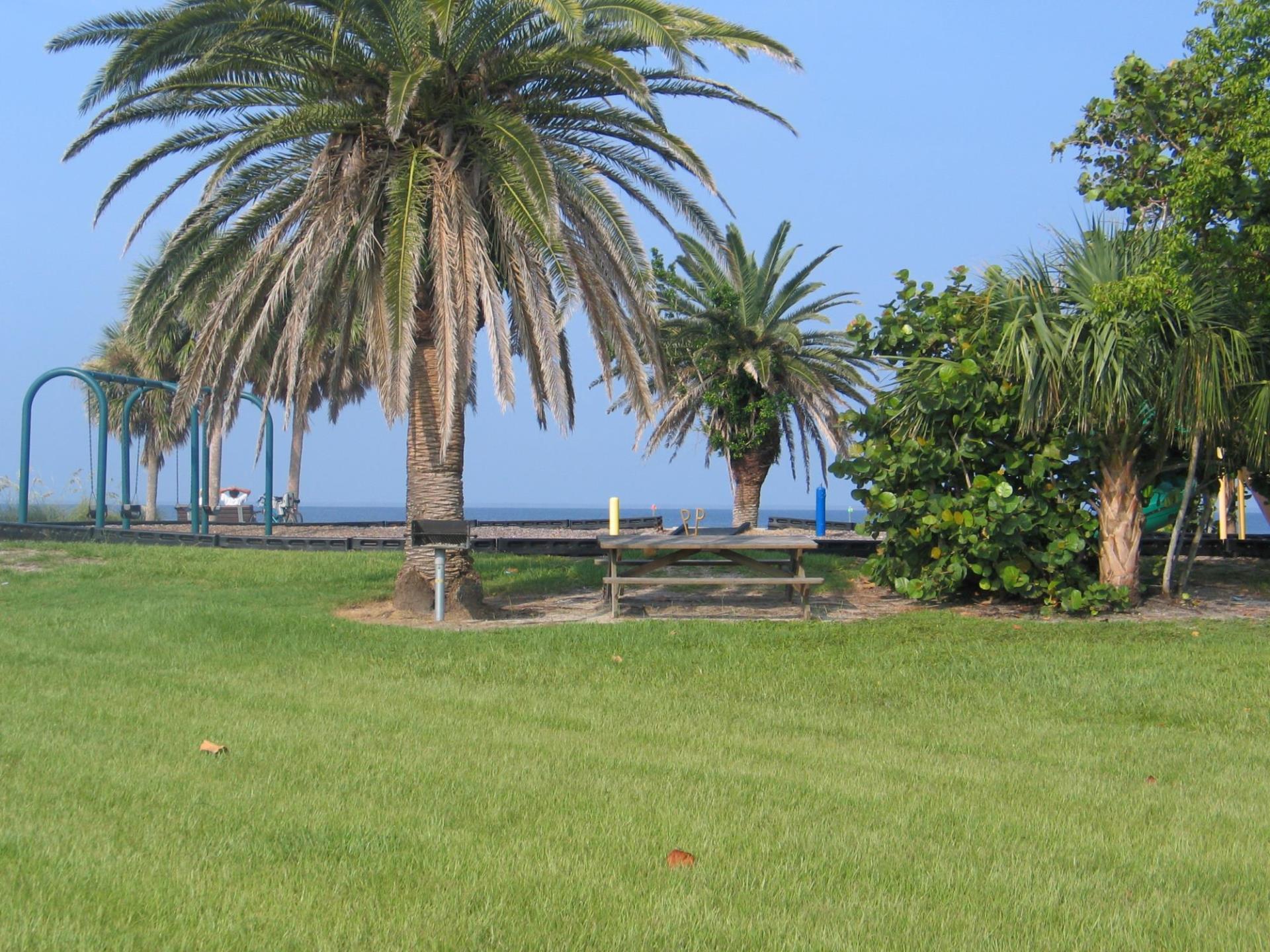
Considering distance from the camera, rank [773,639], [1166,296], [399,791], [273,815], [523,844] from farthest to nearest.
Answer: [1166,296]
[773,639]
[399,791]
[273,815]
[523,844]

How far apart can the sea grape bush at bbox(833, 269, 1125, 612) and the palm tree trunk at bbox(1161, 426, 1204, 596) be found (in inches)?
33.4

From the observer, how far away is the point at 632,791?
5.53m

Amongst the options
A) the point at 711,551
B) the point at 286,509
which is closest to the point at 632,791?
the point at 711,551

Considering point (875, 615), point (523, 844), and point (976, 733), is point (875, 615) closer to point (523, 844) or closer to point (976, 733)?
point (976, 733)

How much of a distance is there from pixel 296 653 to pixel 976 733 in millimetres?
5868

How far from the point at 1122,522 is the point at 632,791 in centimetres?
964

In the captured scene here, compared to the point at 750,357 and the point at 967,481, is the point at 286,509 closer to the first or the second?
the point at 750,357

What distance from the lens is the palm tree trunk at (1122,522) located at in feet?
43.8

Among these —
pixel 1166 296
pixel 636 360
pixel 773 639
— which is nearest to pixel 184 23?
pixel 636 360

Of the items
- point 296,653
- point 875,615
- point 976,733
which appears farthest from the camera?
point 875,615

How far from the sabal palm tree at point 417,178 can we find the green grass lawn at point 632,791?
3.43m

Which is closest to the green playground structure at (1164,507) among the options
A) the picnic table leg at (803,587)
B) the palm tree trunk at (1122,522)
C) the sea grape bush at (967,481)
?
the palm tree trunk at (1122,522)

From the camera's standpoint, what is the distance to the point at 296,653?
1032 cm

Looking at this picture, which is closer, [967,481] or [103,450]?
[967,481]
